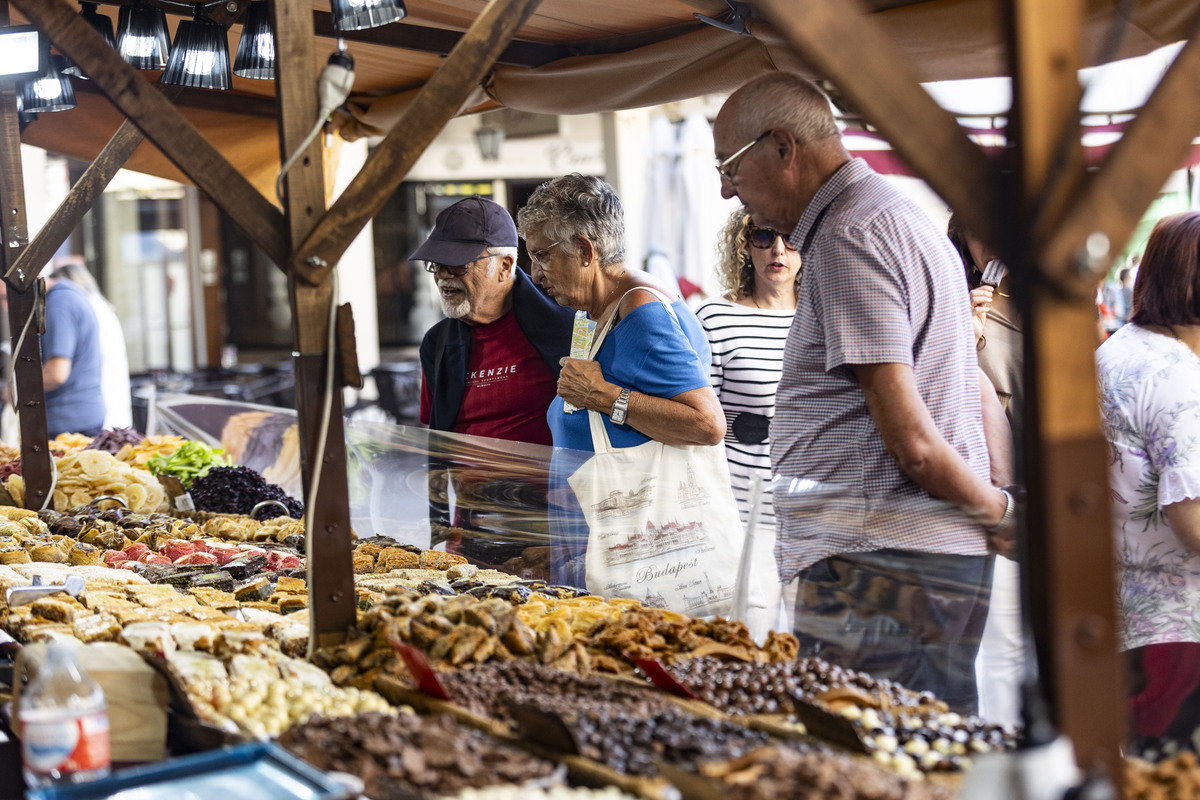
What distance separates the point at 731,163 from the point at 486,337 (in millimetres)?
1711

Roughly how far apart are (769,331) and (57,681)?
2.92m

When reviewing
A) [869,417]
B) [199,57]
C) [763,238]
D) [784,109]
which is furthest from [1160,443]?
[199,57]

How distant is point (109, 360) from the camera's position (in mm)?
6855

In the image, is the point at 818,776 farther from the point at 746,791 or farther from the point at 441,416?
the point at 441,416

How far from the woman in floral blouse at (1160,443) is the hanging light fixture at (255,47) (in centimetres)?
309

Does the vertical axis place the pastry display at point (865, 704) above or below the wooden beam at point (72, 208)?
below

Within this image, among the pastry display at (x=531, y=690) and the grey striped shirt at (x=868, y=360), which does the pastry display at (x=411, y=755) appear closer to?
the pastry display at (x=531, y=690)

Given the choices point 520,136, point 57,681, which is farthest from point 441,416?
point 520,136

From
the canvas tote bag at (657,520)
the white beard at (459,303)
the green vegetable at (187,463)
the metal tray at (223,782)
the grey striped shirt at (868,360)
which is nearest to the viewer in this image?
the metal tray at (223,782)

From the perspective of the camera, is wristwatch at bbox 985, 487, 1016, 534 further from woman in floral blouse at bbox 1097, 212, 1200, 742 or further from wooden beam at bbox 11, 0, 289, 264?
wooden beam at bbox 11, 0, 289, 264

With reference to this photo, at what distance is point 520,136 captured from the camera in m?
13.4

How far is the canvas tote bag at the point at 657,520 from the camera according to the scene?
3.21m

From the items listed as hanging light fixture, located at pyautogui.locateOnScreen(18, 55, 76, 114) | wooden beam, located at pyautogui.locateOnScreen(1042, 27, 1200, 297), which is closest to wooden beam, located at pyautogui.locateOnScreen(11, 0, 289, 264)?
wooden beam, located at pyautogui.locateOnScreen(1042, 27, 1200, 297)

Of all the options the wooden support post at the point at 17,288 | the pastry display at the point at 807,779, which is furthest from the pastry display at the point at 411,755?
the wooden support post at the point at 17,288
